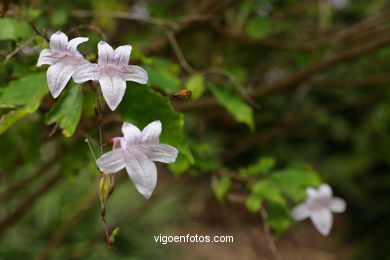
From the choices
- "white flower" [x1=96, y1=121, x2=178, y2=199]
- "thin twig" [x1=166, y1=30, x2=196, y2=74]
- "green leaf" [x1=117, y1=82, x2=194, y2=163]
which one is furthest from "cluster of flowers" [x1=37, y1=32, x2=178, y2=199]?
"thin twig" [x1=166, y1=30, x2=196, y2=74]

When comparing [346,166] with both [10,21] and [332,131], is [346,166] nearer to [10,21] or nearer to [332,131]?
[332,131]

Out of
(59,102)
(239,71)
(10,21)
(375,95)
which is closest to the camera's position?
(59,102)

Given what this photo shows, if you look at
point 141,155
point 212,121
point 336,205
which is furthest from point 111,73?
point 212,121

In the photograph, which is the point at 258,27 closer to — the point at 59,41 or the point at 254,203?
the point at 254,203

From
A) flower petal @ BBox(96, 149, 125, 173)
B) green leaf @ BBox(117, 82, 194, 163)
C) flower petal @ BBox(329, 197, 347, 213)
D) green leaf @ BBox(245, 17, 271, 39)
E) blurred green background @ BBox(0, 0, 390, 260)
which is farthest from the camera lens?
green leaf @ BBox(245, 17, 271, 39)

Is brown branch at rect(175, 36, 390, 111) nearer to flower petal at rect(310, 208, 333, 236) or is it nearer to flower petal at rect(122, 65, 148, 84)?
flower petal at rect(310, 208, 333, 236)

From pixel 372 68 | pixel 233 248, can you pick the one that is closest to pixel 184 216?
pixel 233 248

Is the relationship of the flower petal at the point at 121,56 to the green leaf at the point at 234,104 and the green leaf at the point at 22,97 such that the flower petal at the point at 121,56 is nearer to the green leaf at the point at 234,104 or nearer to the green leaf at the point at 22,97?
the green leaf at the point at 22,97

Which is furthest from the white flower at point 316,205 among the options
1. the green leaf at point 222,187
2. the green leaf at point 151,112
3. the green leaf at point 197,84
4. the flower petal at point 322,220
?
the green leaf at point 151,112
